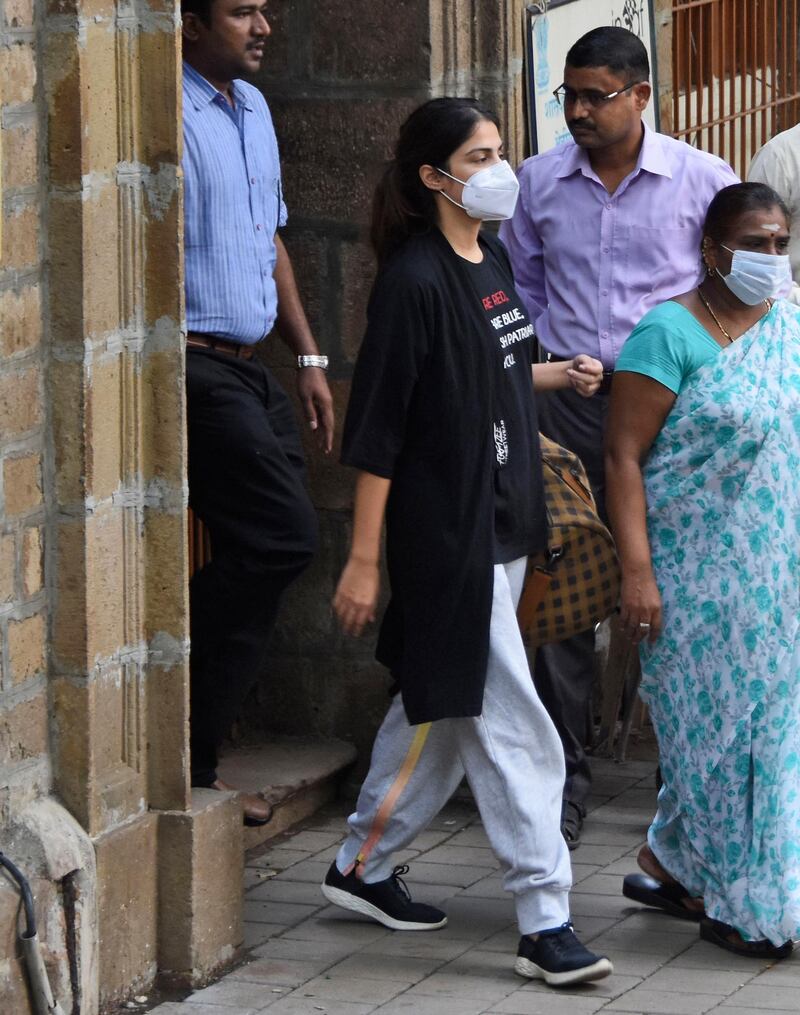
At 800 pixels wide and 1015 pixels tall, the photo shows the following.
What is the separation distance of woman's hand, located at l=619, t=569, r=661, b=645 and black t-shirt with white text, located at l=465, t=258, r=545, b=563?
10.1 inches

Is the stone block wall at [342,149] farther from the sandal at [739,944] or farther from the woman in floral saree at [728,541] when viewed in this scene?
the sandal at [739,944]

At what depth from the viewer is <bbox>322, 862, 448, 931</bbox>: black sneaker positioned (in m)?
5.32

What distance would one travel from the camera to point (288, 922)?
5.41 m

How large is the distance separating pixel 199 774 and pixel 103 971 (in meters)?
0.95

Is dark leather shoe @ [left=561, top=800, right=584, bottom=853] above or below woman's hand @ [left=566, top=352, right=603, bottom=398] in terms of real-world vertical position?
below

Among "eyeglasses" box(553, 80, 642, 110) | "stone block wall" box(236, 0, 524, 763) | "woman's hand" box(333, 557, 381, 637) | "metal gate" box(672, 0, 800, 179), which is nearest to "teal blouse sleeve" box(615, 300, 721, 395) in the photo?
"woman's hand" box(333, 557, 381, 637)

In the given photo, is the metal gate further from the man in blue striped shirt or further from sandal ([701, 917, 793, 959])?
sandal ([701, 917, 793, 959])

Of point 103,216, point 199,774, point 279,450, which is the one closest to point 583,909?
point 199,774

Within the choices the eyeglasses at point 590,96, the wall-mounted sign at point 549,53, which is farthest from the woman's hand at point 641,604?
the wall-mounted sign at point 549,53

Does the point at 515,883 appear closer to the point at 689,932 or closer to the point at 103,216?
the point at 689,932

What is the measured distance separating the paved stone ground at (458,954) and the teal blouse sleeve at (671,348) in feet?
4.32

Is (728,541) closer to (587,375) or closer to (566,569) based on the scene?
(566,569)

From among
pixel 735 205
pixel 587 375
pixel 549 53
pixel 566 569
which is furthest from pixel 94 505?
pixel 549 53

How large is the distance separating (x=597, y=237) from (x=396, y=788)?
70.3 inches
